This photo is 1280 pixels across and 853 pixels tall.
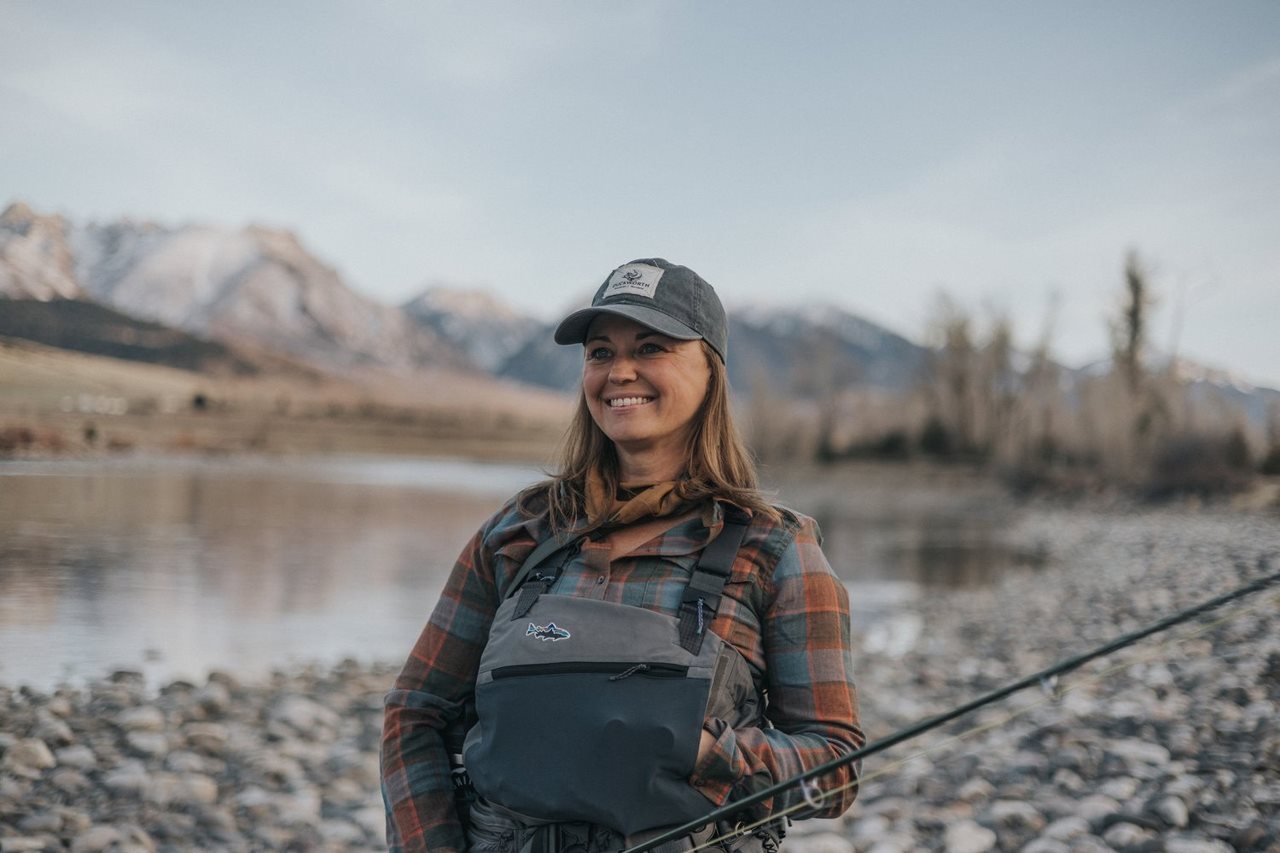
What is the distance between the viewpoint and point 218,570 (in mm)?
12477

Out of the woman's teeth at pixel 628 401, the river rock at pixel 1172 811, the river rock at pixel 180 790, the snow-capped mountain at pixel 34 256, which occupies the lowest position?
the river rock at pixel 180 790

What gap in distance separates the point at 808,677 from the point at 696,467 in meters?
0.43

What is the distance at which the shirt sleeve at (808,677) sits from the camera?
5.05 feet

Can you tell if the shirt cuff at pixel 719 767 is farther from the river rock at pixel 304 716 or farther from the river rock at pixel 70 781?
the river rock at pixel 304 716

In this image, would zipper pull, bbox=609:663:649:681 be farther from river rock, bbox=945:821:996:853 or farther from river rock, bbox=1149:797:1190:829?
river rock, bbox=1149:797:1190:829

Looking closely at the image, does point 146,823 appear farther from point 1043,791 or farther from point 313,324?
point 313,324

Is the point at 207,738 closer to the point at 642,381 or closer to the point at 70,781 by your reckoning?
the point at 70,781

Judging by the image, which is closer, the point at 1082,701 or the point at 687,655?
the point at 687,655

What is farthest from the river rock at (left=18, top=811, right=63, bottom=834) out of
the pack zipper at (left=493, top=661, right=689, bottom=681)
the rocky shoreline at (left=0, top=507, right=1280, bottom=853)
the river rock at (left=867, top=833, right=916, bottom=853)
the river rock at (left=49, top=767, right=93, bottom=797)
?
the pack zipper at (left=493, top=661, right=689, bottom=681)

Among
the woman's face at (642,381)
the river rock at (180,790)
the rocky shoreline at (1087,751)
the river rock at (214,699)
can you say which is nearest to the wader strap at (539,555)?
the woman's face at (642,381)

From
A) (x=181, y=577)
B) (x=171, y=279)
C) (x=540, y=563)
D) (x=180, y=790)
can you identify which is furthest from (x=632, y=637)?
(x=171, y=279)

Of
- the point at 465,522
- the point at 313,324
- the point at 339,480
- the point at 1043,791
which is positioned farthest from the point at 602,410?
the point at 313,324

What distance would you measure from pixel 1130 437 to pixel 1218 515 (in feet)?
37.1

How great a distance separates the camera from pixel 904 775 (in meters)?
4.44
